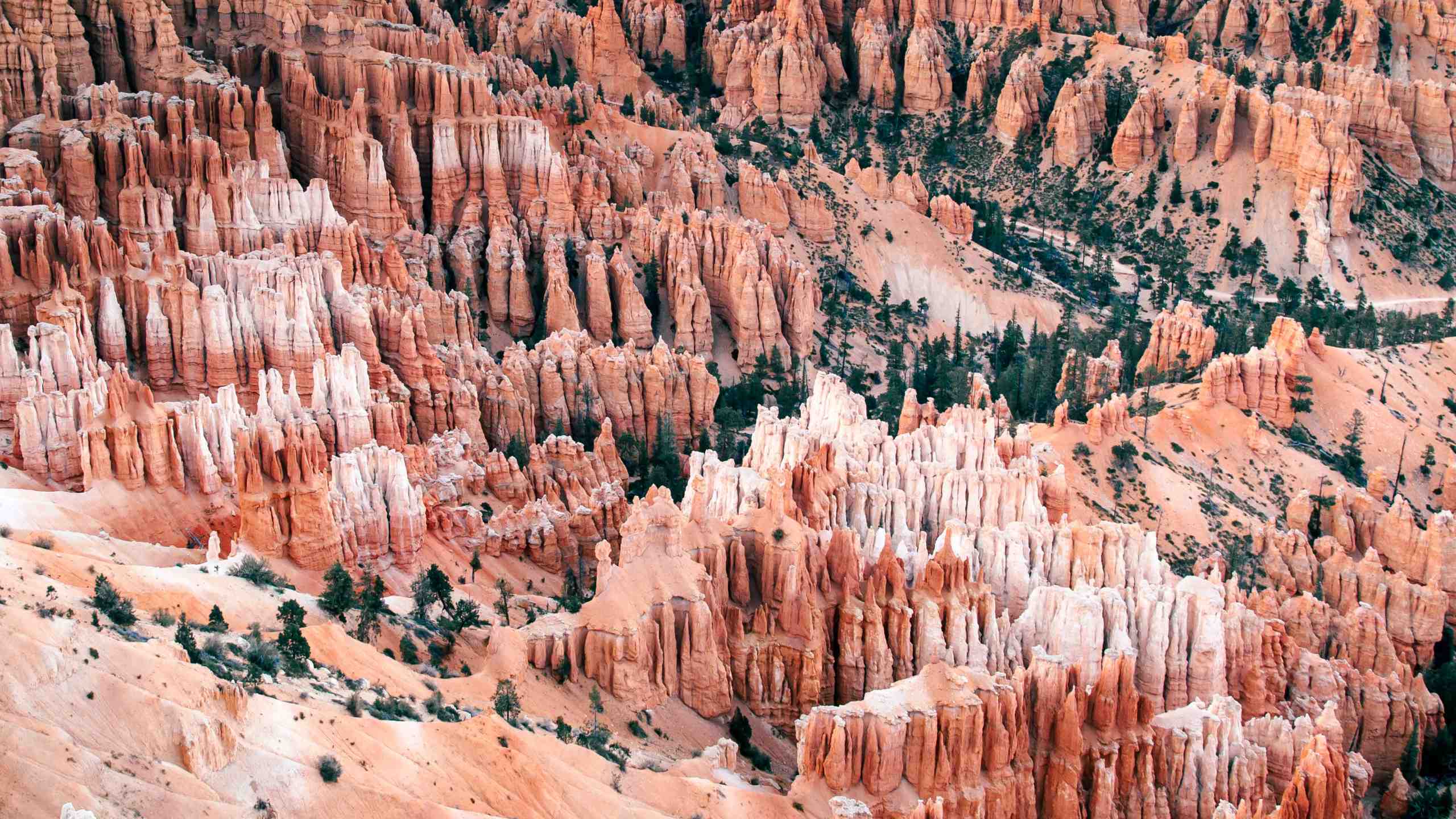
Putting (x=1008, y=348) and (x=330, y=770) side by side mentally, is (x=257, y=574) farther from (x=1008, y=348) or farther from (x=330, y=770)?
(x=1008, y=348)

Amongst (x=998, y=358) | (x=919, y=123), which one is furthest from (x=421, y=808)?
(x=919, y=123)

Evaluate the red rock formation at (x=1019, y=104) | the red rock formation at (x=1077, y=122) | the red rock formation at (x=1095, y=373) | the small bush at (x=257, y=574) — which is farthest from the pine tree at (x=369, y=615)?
the red rock formation at (x=1019, y=104)

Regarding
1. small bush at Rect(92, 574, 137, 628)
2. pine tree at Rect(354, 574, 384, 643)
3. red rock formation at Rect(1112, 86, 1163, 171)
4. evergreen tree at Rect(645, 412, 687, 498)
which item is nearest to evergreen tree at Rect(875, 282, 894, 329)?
evergreen tree at Rect(645, 412, 687, 498)

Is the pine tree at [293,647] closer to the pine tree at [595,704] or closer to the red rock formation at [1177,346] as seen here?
the pine tree at [595,704]

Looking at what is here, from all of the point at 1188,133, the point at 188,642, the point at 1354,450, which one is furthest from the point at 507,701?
the point at 1188,133

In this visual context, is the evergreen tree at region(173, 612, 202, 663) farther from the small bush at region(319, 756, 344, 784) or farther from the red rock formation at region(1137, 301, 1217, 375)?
the red rock formation at region(1137, 301, 1217, 375)
